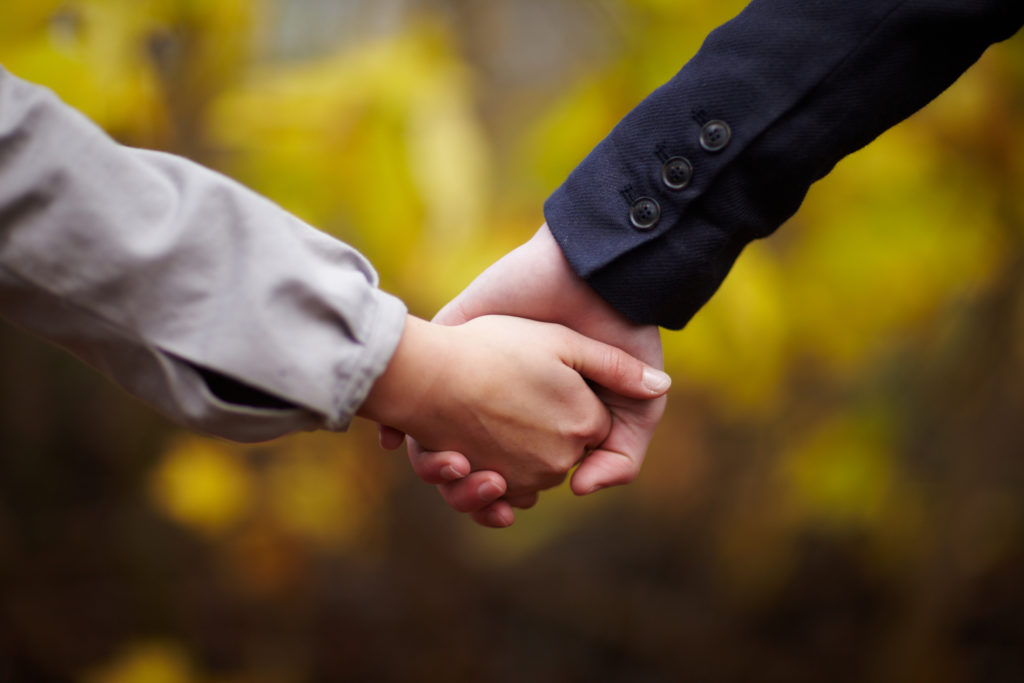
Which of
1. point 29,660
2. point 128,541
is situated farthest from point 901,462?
point 29,660

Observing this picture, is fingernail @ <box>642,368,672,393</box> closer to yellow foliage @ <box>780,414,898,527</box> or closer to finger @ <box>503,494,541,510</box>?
finger @ <box>503,494,541,510</box>

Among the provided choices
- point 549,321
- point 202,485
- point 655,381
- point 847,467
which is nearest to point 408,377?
point 549,321

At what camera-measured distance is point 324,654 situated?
208cm

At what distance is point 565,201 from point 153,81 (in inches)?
30.5

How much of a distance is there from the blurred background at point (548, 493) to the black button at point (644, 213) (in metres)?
0.35

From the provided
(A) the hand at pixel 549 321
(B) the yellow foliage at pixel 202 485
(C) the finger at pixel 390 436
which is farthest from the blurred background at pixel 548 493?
(C) the finger at pixel 390 436

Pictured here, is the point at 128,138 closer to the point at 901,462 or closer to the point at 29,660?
the point at 29,660

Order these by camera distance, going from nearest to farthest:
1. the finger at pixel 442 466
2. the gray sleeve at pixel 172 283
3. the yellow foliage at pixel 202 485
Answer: the gray sleeve at pixel 172 283 < the finger at pixel 442 466 < the yellow foliage at pixel 202 485

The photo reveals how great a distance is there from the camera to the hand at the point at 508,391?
37.7 inches

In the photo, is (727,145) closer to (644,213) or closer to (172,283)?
(644,213)

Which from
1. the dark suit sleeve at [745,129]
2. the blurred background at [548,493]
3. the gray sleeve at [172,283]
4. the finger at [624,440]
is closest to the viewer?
the gray sleeve at [172,283]

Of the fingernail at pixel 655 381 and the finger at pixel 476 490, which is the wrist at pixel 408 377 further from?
the fingernail at pixel 655 381

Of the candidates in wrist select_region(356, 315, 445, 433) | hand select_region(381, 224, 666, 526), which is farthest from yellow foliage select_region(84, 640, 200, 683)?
wrist select_region(356, 315, 445, 433)

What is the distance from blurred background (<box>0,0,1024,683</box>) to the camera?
1.29 m
